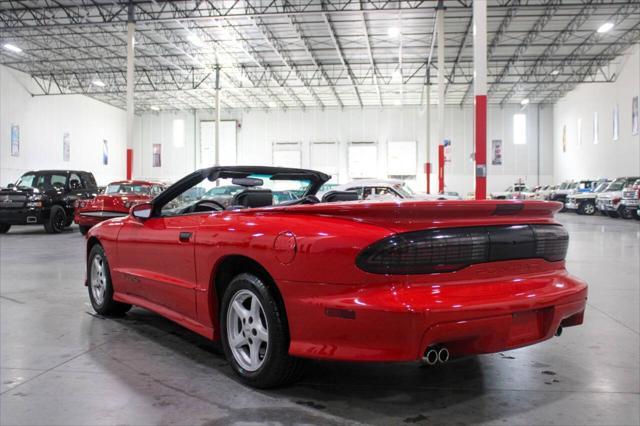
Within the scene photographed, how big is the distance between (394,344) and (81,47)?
29.3m

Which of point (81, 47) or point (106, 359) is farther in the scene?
point (81, 47)

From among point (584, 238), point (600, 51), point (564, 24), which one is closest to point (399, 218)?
point (584, 238)

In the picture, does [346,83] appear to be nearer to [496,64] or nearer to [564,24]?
[496,64]

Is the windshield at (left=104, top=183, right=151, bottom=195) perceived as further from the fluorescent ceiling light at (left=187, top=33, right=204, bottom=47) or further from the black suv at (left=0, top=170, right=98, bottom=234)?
the fluorescent ceiling light at (left=187, top=33, right=204, bottom=47)

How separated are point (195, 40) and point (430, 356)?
26094mm

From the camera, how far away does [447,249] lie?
8.43ft

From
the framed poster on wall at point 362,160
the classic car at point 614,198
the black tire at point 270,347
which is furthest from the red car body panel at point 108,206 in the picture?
the framed poster on wall at point 362,160

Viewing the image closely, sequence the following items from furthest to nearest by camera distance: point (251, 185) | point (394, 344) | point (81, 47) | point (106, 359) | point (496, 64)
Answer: point (496, 64), point (81, 47), point (251, 185), point (106, 359), point (394, 344)

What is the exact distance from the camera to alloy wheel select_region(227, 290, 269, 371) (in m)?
3.00

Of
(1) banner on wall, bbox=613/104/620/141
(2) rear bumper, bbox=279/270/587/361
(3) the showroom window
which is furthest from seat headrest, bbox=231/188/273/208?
(3) the showroom window

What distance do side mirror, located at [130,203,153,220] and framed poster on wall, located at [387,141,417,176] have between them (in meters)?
37.3

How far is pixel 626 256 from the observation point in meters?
9.39

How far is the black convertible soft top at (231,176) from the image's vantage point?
3707 mm

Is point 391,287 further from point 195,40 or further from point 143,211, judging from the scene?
point 195,40
